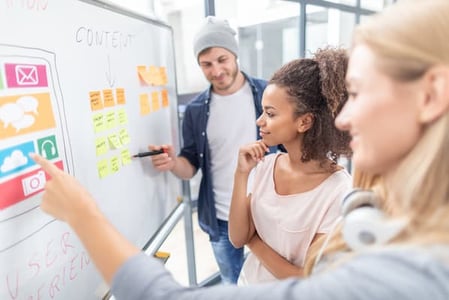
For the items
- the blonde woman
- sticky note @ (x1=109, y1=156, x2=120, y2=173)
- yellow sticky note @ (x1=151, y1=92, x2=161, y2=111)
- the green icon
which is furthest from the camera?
yellow sticky note @ (x1=151, y1=92, x2=161, y2=111)

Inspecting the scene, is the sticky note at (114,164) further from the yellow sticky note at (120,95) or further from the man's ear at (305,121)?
the man's ear at (305,121)

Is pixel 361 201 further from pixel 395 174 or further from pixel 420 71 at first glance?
pixel 420 71

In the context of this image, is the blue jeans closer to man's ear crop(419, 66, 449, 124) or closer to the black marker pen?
the black marker pen

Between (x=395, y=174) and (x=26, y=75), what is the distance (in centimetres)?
74

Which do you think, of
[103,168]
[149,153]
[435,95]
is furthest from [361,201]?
[149,153]

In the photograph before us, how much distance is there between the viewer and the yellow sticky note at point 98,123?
0.94 meters

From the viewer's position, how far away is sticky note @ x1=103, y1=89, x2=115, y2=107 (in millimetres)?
994

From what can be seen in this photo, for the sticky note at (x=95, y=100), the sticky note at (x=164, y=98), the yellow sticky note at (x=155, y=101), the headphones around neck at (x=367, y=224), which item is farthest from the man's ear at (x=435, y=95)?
the sticky note at (x=164, y=98)

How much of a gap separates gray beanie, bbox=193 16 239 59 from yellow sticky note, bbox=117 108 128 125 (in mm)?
600

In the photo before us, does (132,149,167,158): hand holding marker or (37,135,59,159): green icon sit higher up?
(37,135,59,159): green icon

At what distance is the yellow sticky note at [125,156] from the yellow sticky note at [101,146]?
11 centimetres

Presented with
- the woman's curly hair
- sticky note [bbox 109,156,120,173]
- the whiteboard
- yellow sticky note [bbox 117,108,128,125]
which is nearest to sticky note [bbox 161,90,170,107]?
the whiteboard

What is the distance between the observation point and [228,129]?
1613mm

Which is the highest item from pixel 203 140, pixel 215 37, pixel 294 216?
pixel 215 37
